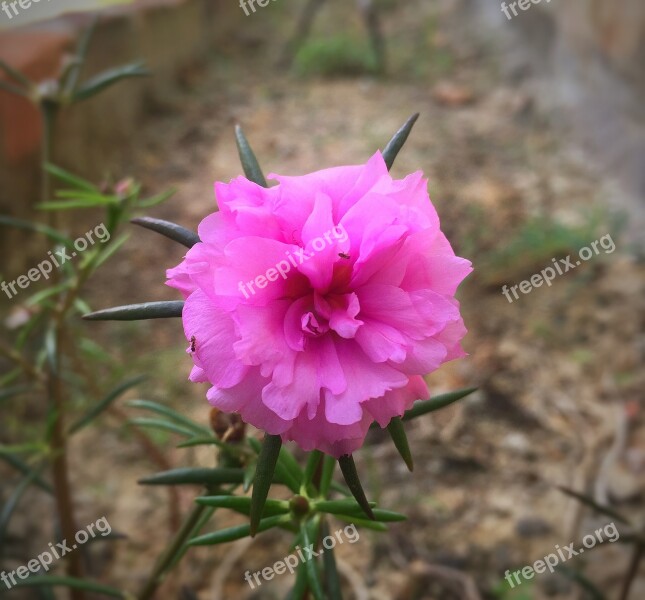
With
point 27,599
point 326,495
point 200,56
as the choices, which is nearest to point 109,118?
point 200,56

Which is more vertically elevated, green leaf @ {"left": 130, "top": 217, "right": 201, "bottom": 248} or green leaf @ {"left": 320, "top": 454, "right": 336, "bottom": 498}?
green leaf @ {"left": 130, "top": 217, "right": 201, "bottom": 248}

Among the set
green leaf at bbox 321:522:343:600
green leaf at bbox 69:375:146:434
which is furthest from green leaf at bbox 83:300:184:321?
green leaf at bbox 69:375:146:434

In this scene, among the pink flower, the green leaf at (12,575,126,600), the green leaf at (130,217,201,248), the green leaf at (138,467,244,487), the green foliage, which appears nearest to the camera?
the pink flower

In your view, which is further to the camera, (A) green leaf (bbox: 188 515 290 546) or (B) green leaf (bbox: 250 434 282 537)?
(A) green leaf (bbox: 188 515 290 546)

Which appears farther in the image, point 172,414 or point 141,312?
point 172,414

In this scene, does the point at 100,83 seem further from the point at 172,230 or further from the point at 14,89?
the point at 172,230

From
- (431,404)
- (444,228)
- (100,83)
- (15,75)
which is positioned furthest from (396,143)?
(444,228)

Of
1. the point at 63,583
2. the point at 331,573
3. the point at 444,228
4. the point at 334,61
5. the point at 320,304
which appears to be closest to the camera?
the point at 320,304

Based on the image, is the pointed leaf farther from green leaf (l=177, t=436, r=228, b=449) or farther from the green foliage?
the green foliage
